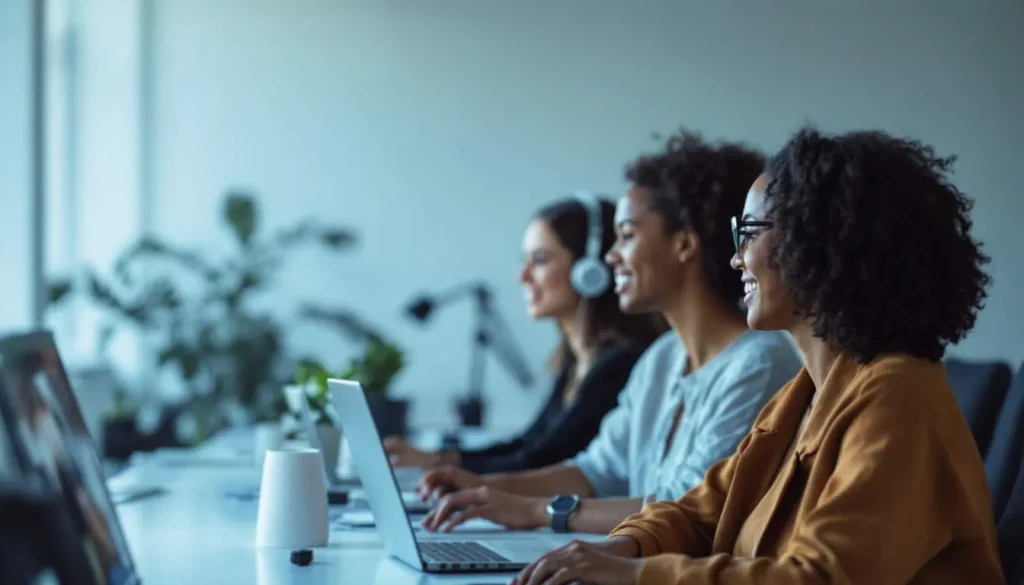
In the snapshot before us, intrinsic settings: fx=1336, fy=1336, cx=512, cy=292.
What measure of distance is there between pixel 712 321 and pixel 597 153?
130 inches

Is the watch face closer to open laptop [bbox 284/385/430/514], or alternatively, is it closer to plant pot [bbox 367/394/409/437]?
open laptop [bbox 284/385/430/514]

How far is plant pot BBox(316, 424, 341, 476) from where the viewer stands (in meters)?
2.59

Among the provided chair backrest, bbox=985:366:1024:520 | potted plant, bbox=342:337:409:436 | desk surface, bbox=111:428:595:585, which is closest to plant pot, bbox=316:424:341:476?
desk surface, bbox=111:428:595:585

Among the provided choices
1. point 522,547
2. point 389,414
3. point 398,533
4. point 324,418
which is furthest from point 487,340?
point 398,533

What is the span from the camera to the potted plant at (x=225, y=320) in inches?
209

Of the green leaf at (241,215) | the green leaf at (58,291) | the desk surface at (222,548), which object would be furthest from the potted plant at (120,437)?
the desk surface at (222,548)

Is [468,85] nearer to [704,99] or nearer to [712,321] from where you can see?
[704,99]

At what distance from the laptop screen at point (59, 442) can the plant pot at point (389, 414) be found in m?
1.94

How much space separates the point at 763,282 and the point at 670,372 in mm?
1029

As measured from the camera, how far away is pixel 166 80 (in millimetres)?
5738

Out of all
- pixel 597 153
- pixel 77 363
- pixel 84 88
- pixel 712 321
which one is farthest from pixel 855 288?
pixel 84 88

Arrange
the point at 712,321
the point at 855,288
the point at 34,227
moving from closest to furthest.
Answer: the point at 855,288, the point at 712,321, the point at 34,227

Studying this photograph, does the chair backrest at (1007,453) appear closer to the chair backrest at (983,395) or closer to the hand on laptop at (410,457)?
the chair backrest at (983,395)

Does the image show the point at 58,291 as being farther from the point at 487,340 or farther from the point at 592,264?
the point at 592,264
